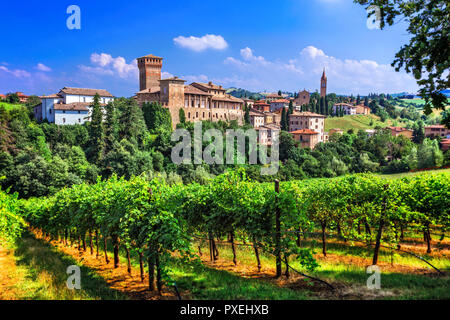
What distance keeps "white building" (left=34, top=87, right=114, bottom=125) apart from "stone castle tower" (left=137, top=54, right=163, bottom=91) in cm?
1593

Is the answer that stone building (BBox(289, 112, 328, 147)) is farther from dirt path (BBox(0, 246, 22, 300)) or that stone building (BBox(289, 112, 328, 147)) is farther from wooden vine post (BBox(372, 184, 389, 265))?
dirt path (BBox(0, 246, 22, 300))

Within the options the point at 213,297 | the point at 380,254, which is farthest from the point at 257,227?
the point at 380,254

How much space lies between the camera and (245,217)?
1032 centimetres

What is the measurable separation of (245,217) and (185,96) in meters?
60.1

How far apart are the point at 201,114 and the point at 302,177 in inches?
1052

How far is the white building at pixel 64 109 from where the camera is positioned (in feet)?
183

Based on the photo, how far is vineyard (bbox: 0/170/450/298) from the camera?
8.41 meters

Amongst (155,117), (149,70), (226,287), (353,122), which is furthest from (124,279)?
(353,122)

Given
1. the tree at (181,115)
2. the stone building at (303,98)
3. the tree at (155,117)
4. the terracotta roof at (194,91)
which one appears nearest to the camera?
the tree at (155,117)

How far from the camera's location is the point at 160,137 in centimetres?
5500

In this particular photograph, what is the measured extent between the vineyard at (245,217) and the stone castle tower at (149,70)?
204ft

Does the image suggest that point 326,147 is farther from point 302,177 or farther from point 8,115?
point 8,115

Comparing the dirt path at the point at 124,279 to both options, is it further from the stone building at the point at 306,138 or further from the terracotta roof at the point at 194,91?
the stone building at the point at 306,138

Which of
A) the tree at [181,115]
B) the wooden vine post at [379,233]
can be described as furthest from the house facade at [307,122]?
the wooden vine post at [379,233]
